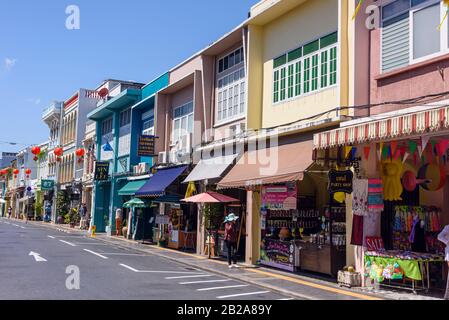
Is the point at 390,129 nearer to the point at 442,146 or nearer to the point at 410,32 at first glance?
the point at 442,146

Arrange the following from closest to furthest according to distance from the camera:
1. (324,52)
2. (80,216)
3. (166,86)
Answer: (324,52) → (166,86) → (80,216)

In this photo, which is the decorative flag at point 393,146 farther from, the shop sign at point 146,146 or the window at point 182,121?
the shop sign at point 146,146

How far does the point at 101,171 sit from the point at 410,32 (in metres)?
26.1

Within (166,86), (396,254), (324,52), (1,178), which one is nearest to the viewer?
(396,254)

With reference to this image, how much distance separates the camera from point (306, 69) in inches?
636

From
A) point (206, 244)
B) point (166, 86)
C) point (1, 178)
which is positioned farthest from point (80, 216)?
point (1, 178)

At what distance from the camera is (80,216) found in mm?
41750

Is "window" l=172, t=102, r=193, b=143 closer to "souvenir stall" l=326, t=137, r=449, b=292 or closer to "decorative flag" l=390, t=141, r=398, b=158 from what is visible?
"souvenir stall" l=326, t=137, r=449, b=292

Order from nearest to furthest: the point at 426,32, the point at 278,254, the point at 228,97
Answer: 1. the point at 426,32
2. the point at 278,254
3. the point at 228,97

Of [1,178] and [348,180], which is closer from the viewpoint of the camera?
[348,180]

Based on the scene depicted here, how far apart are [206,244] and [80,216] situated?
2327 centimetres

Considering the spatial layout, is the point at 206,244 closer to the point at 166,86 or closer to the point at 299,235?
the point at 299,235

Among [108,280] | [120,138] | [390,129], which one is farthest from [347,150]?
[120,138]
